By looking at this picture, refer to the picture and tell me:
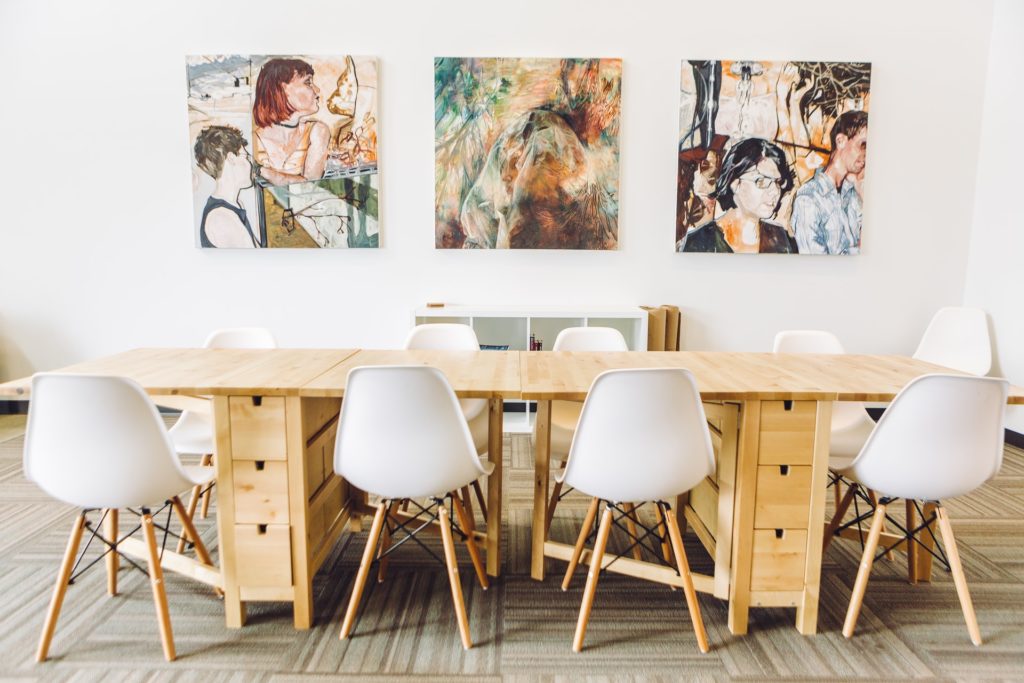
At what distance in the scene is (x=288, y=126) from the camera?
4250mm

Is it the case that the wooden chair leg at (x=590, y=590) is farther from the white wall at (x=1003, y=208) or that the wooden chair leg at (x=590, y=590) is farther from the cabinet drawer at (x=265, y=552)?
the white wall at (x=1003, y=208)

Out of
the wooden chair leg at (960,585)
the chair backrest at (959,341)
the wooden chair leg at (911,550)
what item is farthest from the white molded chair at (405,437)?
the chair backrest at (959,341)

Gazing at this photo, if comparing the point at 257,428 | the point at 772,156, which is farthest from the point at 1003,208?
the point at 257,428

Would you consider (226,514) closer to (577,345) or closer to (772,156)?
(577,345)

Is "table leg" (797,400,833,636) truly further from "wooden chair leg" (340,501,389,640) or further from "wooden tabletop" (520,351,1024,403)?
"wooden chair leg" (340,501,389,640)

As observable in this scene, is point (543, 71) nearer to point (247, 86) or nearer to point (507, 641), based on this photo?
point (247, 86)

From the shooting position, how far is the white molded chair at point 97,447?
1658 millimetres

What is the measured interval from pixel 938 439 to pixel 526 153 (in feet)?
10.4

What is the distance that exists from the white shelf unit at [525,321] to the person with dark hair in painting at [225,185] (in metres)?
1.43

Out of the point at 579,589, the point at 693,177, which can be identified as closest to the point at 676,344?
the point at 693,177

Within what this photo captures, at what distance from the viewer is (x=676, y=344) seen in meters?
4.30

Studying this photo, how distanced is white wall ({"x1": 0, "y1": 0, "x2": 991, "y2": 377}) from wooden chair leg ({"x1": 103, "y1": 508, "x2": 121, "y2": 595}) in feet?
8.02

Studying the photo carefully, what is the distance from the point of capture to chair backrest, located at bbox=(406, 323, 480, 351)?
2936mm

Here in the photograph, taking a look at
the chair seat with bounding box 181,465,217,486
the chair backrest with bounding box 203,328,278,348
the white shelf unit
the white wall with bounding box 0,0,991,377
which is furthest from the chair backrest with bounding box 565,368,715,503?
the white wall with bounding box 0,0,991,377
